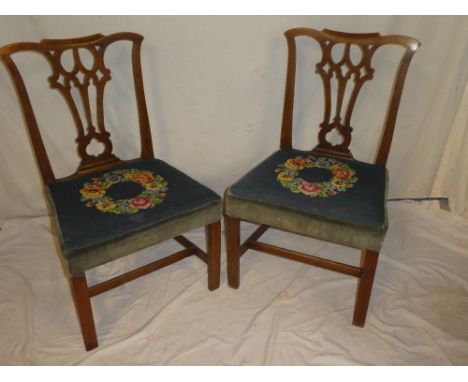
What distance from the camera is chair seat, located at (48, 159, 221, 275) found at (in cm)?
122

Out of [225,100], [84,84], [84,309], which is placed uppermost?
[84,84]

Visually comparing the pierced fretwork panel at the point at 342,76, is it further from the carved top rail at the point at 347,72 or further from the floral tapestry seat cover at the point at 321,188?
the floral tapestry seat cover at the point at 321,188

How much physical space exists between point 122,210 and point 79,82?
524mm

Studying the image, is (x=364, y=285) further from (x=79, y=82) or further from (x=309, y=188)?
(x=79, y=82)

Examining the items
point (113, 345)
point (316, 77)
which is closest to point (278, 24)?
point (316, 77)

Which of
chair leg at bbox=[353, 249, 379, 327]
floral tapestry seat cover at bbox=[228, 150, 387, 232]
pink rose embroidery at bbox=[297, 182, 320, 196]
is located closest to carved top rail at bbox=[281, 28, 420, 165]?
floral tapestry seat cover at bbox=[228, 150, 387, 232]

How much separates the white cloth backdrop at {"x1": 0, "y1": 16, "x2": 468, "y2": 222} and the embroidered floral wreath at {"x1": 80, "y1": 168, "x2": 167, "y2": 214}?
427 millimetres

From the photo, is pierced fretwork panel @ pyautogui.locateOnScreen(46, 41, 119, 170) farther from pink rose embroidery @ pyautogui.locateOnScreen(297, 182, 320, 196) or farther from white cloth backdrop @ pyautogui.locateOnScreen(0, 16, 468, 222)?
pink rose embroidery @ pyautogui.locateOnScreen(297, 182, 320, 196)

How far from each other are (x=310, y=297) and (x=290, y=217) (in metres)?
0.47

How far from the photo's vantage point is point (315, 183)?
4.78 ft

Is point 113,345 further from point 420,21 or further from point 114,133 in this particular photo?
point 420,21

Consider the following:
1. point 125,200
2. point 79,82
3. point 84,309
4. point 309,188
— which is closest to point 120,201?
point 125,200

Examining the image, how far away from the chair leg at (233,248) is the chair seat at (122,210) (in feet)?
0.36

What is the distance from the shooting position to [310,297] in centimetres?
164
